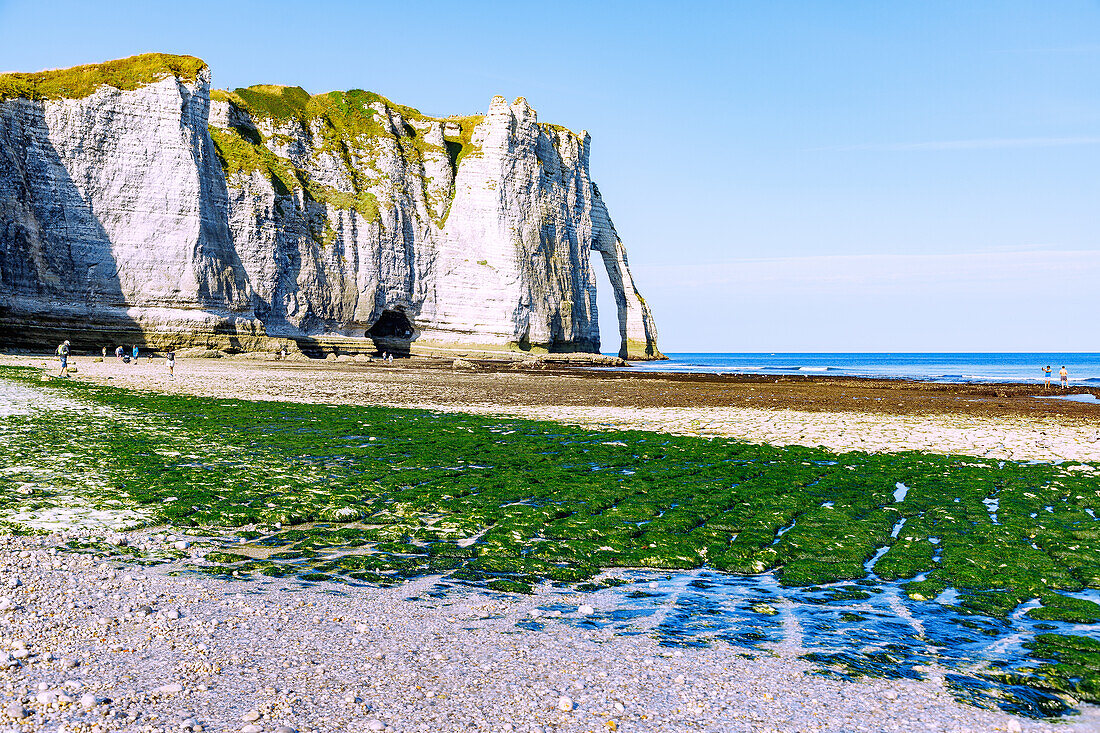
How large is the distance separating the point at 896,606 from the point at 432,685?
4.97 metres

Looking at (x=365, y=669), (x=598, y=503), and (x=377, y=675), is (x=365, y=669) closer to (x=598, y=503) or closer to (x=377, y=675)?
(x=377, y=675)

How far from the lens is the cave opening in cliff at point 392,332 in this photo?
80250mm

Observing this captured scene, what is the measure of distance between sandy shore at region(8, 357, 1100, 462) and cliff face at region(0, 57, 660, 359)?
15139 mm

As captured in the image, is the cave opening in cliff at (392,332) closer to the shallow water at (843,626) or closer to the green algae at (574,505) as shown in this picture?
the green algae at (574,505)

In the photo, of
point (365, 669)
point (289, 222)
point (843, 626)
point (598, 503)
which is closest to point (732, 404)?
point (598, 503)

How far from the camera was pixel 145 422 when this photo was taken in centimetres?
1947

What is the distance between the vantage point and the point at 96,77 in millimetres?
59344

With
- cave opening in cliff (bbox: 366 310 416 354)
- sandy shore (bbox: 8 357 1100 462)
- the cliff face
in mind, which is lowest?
sandy shore (bbox: 8 357 1100 462)

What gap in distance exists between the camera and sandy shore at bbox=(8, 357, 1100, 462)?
20781mm

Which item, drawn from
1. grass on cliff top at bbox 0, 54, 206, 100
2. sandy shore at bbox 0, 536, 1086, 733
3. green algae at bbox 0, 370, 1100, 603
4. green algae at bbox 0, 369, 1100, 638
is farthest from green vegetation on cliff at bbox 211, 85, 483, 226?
sandy shore at bbox 0, 536, 1086, 733

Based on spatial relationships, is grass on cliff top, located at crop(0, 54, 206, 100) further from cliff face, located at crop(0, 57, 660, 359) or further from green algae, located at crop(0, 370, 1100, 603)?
green algae, located at crop(0, 370, 1100, 603)

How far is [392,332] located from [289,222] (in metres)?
17.3

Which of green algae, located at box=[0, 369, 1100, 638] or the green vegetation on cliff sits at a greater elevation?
the green vegetation on cliff

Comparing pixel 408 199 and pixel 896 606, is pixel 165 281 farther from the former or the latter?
pixel 896 606
